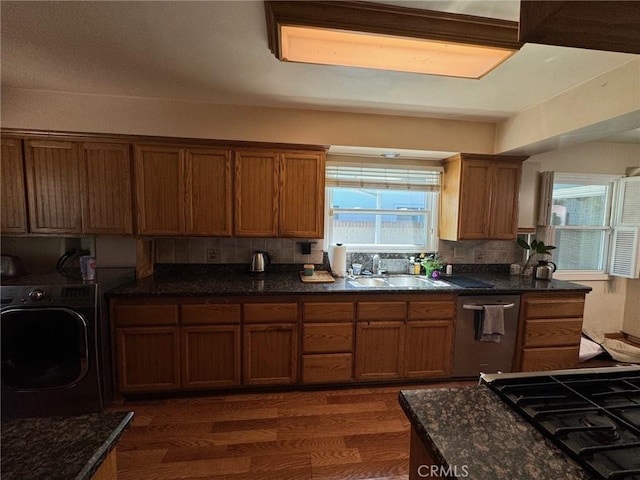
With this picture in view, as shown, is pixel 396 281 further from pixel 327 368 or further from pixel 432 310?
pixel 327 368

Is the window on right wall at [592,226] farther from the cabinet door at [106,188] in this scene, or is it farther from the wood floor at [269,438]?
the cabinet door at [106,188]

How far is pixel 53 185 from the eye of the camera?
2348mm

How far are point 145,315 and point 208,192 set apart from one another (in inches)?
43.5

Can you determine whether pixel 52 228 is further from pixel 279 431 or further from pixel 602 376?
pixel 602 376

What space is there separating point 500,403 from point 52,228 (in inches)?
126

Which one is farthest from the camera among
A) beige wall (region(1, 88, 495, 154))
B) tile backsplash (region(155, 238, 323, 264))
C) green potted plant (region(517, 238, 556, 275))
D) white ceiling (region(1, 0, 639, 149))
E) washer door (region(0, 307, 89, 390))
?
green potted plant (region(517, 238, 556, 275))

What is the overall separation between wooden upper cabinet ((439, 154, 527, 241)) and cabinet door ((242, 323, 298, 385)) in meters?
1.92

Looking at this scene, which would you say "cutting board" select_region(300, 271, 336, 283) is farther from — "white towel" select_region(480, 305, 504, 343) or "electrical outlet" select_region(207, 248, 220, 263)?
"white towel" select_region(480, 305, 504, 343)

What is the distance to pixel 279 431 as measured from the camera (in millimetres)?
2004

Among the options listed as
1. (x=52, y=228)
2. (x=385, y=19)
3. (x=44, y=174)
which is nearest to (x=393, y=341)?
(x=385, y=19)

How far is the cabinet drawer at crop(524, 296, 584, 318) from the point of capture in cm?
261

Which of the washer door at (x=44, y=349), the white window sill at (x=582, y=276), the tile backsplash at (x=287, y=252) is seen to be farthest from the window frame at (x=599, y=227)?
the washer door at (x=44, y=349)

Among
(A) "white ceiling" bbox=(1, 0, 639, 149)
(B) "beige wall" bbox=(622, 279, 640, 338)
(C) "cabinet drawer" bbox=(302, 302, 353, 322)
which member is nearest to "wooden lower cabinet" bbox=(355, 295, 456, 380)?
(C) "cabinet drawer" bbox=(302, 302, 353, 322)

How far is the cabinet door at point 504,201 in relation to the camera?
9.43 ft
